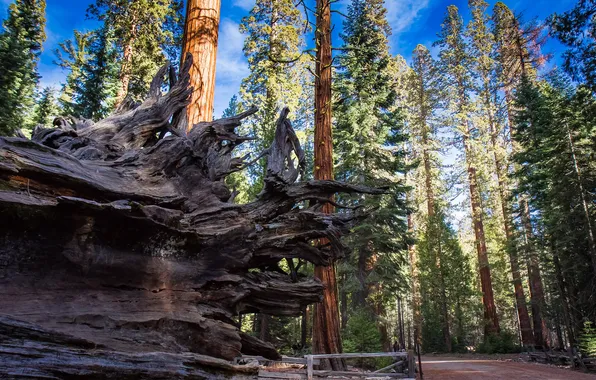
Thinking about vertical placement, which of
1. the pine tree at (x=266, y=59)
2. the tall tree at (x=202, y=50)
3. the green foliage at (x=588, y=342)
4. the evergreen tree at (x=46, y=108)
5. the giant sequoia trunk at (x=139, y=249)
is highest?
the evergreen tree at (x=46, y=108)

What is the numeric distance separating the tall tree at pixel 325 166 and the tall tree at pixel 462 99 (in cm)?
2255

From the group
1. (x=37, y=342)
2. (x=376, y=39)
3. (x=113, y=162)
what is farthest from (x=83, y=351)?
(x=376, y=39)

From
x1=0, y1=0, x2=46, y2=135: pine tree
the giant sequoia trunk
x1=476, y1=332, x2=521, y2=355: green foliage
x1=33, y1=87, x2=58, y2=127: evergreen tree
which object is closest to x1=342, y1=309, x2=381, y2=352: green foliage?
the giant sequoia trunk

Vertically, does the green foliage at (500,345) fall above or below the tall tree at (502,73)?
below

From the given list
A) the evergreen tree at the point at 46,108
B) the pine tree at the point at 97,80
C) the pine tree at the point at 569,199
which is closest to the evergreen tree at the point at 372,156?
the pine tree at the point at 569,199

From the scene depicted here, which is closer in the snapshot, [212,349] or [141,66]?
[212,349]

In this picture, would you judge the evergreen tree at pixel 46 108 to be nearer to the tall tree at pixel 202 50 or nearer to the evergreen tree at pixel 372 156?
the evergreen tree at pixel 372 156

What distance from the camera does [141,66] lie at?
17.3m

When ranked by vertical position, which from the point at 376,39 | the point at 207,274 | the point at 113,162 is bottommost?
the point at 207,274

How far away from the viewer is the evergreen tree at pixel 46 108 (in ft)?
107

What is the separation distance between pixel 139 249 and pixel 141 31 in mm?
14972

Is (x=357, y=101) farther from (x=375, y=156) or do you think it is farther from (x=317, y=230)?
(x=317, y=230)

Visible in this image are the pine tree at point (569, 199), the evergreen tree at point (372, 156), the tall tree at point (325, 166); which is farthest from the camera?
the evergreen tree at point (372, 156)

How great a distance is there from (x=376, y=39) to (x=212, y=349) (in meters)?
24.9
